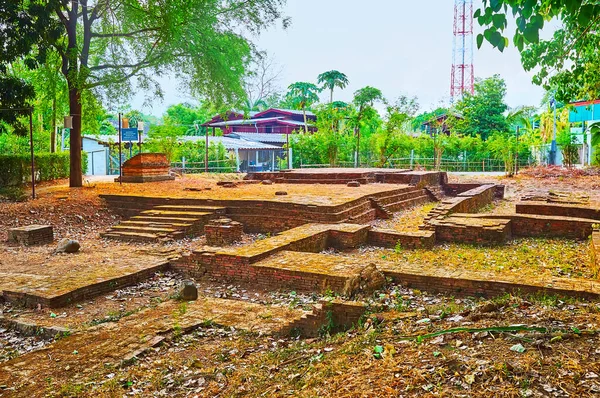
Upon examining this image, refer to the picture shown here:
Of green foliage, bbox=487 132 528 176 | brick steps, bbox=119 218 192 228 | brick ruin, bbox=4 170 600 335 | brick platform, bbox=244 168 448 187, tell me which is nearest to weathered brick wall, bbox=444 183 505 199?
brick platform, bbox=244 168 448 187

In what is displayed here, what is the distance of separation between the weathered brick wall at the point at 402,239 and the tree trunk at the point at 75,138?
384 inches

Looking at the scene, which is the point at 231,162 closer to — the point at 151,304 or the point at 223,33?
the point at 223,33

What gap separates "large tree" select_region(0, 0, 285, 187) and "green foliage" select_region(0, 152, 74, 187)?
1516 mm

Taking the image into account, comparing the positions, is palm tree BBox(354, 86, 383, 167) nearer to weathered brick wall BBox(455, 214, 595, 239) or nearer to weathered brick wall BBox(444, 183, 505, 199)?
weathered brick wall BBox(444, 183, 505, 199)

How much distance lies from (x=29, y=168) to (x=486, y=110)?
26.1 metres

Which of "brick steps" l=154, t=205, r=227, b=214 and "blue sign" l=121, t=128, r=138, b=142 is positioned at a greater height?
"blue sign" l=121, t=128, r=138, b=142

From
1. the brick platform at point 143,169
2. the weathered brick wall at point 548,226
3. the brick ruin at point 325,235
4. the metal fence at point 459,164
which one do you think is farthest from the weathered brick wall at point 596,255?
the metal fence at point 459,164

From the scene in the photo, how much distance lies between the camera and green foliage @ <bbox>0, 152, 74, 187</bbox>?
15.3m

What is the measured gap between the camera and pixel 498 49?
351 cm

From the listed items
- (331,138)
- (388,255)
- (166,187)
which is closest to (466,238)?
(388,255)

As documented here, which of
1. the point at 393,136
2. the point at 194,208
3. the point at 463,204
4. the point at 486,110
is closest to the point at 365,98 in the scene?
the point at 393,136

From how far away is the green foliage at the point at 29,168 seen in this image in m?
15.3

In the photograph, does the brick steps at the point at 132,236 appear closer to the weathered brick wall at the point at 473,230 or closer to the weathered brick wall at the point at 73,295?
the weathered brick wall at the point at 73,295

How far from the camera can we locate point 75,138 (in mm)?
15758
